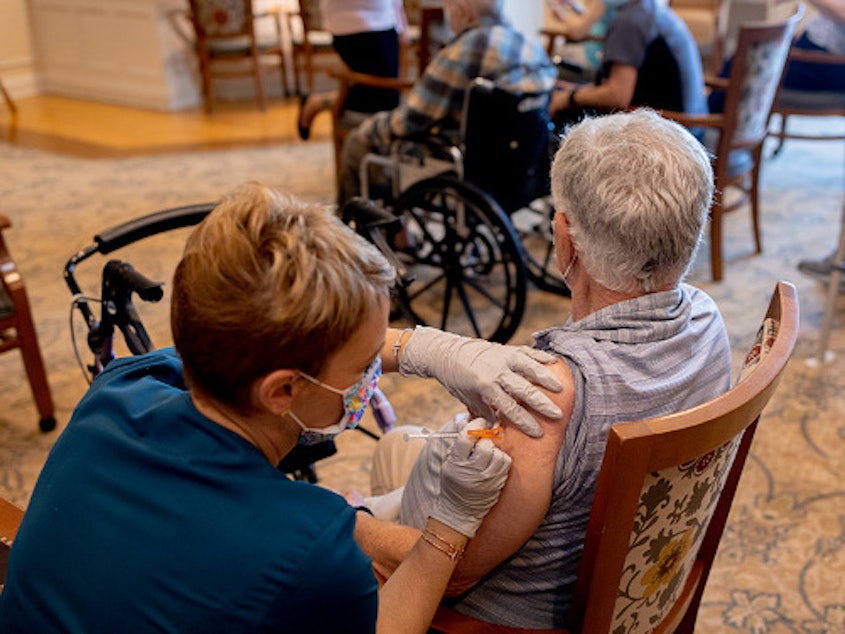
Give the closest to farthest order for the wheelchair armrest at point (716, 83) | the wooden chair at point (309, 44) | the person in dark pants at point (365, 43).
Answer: the wheelchair armrest at point (716, 83)
the person in dark pants at point (365, 43)
the wooden chair at point (309, 44)

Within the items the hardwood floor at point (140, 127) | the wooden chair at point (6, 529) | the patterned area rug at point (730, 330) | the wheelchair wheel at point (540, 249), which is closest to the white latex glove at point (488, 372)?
the wooden chair at point (6, 529)

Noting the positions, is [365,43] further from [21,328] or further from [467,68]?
[21,328]

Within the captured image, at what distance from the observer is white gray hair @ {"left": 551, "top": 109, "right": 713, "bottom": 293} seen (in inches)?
40.4

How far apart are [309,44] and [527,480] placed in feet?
16.9

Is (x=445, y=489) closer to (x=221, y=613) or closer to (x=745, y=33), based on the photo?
(x=221, y=613)

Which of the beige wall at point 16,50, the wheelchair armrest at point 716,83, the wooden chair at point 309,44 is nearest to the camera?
the wheelchair armrest at point 716,83


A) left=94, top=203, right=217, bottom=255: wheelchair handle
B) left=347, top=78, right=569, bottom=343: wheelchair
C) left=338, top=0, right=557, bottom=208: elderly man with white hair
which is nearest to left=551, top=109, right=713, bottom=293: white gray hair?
left=94, top=203, right=217, bottom=255: wheelchair handle

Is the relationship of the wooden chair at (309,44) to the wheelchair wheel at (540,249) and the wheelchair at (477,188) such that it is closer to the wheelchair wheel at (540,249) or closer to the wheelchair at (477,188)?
the wheelchair wheel at (540,249)

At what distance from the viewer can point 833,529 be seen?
2.01 meters

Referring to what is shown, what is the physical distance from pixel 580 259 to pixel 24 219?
3.50 m

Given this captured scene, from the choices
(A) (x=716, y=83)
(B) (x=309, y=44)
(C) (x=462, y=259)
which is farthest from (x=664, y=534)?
(B) (x=309, y=44)

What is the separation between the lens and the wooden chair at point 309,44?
215 inches

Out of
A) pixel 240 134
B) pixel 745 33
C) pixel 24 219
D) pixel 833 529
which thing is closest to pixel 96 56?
pixel 240 134

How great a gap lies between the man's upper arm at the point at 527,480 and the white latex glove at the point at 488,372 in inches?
0.6
